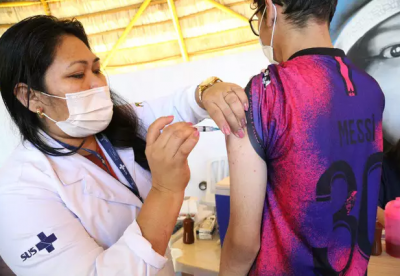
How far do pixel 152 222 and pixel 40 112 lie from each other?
55cm

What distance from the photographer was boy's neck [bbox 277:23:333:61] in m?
0.83

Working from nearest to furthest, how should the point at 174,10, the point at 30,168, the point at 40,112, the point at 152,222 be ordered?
the point at 152,222 < the point at 30,168 < the point at 40,112 < the point at 174,10

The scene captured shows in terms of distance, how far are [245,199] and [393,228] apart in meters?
0.84

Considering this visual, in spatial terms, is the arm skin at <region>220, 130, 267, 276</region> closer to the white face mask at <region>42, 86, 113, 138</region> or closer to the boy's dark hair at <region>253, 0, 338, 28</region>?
the boy's dark hair at <region>253, 0, 338, 28</region>

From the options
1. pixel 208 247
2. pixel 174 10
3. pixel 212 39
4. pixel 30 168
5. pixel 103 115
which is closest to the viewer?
pixel 30 168

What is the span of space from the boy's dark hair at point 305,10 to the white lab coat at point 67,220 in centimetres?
74

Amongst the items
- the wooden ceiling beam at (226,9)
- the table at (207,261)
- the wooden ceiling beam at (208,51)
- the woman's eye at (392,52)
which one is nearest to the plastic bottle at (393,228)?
the table at (207,261)

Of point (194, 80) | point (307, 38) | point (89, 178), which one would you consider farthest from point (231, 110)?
point (194, 80)

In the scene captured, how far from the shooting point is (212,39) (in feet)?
14.2

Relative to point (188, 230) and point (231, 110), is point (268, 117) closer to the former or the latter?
point (231, 110)

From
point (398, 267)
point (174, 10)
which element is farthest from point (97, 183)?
point (174, 10)

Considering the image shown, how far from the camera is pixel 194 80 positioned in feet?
15.4

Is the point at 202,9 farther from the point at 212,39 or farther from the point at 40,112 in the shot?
the point at 40,112

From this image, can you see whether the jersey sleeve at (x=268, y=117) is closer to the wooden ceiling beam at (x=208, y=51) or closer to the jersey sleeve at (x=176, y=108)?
the jersey sleeve at (x=176, y=108)
